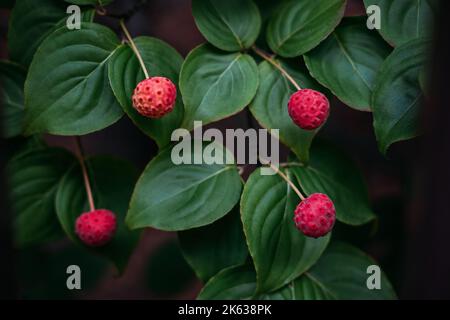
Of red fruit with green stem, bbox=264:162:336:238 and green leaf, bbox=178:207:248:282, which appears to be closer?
red fruit with green stem, bbox=264:162:336:238

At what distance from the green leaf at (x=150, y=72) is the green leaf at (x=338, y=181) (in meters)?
0.22

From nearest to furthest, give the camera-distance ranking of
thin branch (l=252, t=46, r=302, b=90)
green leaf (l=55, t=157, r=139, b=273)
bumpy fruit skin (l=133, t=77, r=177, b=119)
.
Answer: bumpy fruit skin (l=133, t=77, r=177, b=119) < thin branch (l=252, t=46, r=302, b=90) < green leaf (l=55, t=157, r=139, b=273)

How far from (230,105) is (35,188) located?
388mm

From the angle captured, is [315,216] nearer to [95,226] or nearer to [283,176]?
[283,176]

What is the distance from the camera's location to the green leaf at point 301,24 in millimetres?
832

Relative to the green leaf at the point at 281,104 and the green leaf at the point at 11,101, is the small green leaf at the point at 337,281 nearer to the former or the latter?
the green leaf at the point at 281,104

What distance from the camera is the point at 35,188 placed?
3.18 feet

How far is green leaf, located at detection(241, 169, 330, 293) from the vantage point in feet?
2.75

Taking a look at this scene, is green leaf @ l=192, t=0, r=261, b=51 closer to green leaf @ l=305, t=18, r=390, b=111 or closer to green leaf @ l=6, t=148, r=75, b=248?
green leaf @ l=305, t=18, r=390, b=111

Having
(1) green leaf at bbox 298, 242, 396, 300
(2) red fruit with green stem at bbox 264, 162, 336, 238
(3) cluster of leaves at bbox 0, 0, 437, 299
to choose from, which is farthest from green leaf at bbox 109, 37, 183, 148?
(1) green leaf at bbox 298, 242, 396, 300

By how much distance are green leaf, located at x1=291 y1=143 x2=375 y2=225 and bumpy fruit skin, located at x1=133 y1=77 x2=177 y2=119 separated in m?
0.25
